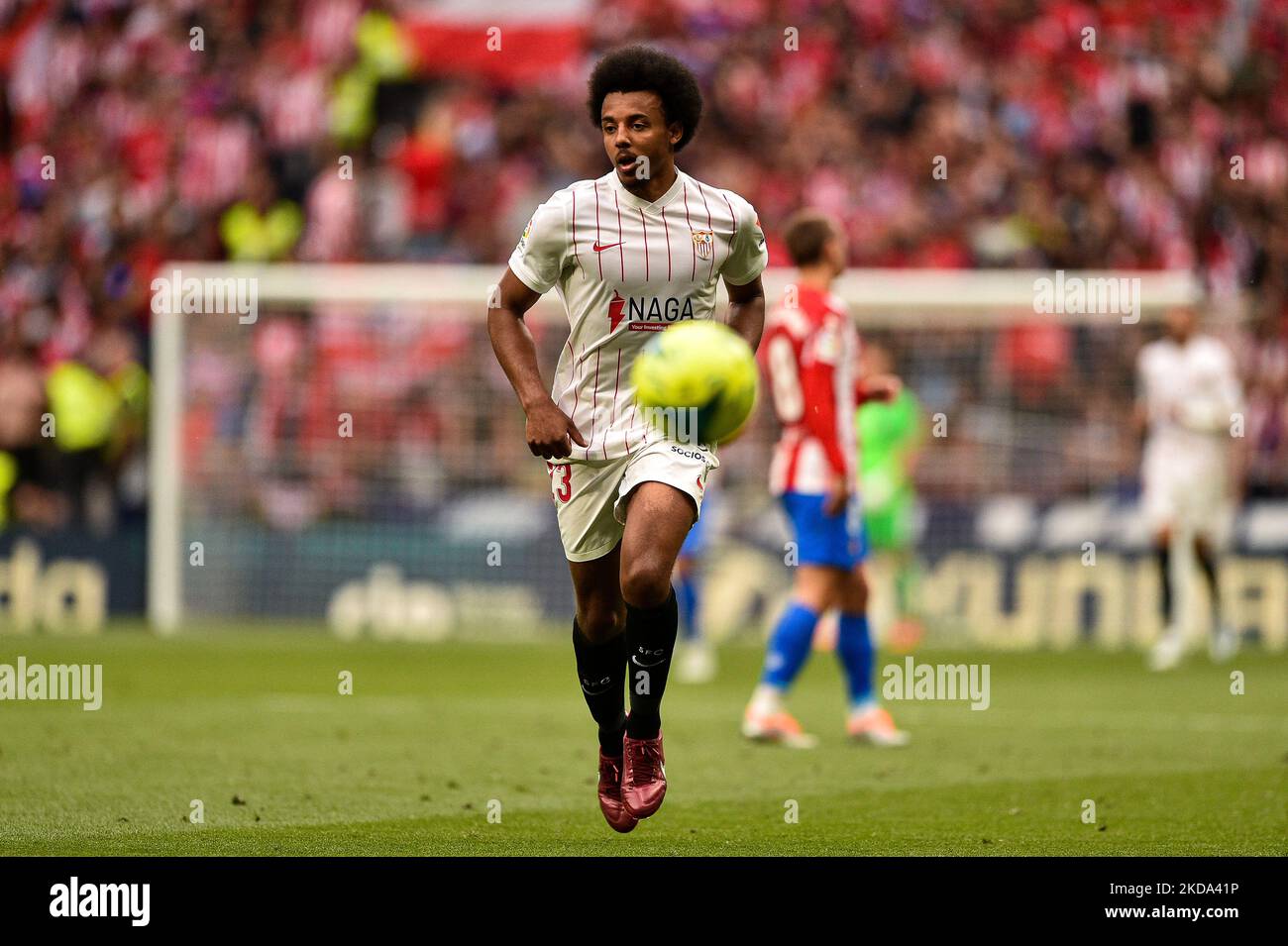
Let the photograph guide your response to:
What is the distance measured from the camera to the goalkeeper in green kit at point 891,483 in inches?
598

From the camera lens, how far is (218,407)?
16.9 m

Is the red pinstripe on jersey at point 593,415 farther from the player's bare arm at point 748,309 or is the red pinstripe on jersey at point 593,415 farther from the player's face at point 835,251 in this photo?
the player's face at point 835,251

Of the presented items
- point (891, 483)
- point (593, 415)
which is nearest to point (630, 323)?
point (593, 415)

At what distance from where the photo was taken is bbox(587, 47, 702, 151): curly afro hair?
20.7ft

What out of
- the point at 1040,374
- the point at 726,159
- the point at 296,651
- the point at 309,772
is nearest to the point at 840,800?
the point at 309,772

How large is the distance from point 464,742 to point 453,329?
7858 mm

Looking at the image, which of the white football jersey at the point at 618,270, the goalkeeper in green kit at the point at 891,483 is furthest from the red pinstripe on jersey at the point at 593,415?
the goalkeeper in green kit at the point at 891,483

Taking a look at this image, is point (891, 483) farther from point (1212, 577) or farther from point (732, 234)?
point (732, 234)

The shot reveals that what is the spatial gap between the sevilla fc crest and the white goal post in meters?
9.49

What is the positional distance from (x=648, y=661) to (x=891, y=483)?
356 inches

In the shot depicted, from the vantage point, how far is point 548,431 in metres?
6.16

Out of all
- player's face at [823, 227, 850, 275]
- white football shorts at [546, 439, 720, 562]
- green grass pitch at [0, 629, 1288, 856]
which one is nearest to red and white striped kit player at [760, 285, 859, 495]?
player's face at [823, 227, 850, 275]

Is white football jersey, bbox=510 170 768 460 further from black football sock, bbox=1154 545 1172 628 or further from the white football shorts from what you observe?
black football sock, bbox=1154 545 1172 628
